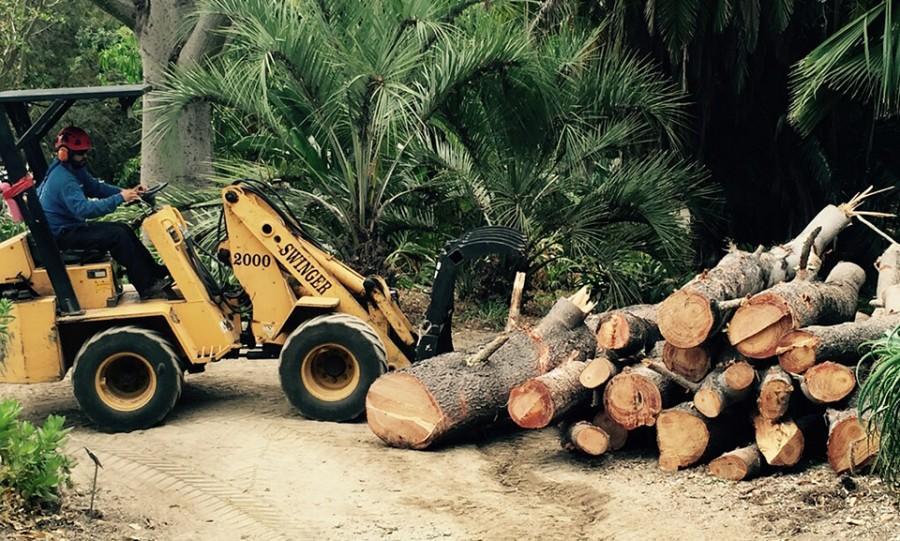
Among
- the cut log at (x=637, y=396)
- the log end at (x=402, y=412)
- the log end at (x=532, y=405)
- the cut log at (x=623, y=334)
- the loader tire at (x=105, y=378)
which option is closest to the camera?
the cut log at (x=637, y=396)

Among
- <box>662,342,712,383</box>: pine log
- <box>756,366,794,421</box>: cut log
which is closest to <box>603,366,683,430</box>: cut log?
<box>662,342,712,383</box>: pine log

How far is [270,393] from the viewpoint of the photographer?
1091 cm

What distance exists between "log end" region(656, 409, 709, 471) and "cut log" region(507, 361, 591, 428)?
2.12ft

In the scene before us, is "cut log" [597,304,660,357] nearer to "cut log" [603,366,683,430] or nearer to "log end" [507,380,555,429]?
"cut log" [603,366,683,430]

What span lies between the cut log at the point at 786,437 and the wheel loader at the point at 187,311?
107 inches

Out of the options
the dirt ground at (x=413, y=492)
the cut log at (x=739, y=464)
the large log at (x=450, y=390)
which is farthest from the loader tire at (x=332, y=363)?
the cut log at (x=739, y=464)

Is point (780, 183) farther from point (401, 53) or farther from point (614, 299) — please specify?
point (401, 53)

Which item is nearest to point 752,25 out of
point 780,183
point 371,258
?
point 780,183

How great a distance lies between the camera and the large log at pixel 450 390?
355 inches

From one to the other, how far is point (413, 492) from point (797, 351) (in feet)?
8.63

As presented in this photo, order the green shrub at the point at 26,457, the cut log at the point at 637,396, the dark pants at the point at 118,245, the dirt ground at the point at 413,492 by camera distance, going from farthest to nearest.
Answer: the dark pants at the point at 118,245 → the cut log at the point at 637,396 → the dirt ground at the point at 413,492 → the green shrub at the point at 26,457

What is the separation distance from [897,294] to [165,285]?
5.78m

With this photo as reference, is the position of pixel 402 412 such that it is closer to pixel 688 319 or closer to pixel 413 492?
pixel 413 492

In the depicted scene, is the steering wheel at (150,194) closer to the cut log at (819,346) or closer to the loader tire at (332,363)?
the loader tire at (332,363)
